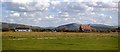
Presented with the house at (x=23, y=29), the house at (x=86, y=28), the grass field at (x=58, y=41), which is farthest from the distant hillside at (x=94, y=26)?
the house at (x=23, y=29)

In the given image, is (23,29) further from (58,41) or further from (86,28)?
(86,28)

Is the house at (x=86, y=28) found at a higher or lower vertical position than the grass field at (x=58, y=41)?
higher

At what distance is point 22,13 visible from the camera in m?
11.7

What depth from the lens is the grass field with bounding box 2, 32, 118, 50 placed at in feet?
36.5

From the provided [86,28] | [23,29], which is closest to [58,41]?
[86,28]

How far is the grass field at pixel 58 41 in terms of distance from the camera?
1112 centimetres

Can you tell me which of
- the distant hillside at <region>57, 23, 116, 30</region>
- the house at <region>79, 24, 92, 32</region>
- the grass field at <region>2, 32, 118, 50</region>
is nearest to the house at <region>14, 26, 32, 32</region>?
the grass field at <region>2, 32, 118, 50</region>

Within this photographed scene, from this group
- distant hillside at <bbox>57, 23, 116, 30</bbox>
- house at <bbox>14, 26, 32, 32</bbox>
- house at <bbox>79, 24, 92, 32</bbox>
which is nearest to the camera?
distant hillside at <bbox>57, 23, 116, 30</bbox>

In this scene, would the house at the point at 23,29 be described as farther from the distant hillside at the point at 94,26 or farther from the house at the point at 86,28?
the house at the point at 86,28

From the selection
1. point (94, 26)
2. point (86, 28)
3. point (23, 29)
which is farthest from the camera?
point (94, 26)

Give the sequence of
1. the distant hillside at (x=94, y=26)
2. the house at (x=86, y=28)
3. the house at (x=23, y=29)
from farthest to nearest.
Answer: the house at (x=86, y=28) < the house at (x=23, y=29) < the distant hillside at (x=94, y=26)

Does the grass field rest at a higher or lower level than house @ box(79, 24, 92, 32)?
lower

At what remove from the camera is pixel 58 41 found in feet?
38.3

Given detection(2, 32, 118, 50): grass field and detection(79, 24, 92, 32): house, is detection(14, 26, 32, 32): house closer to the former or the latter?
detection(2, 32, 118, 50): grass field
